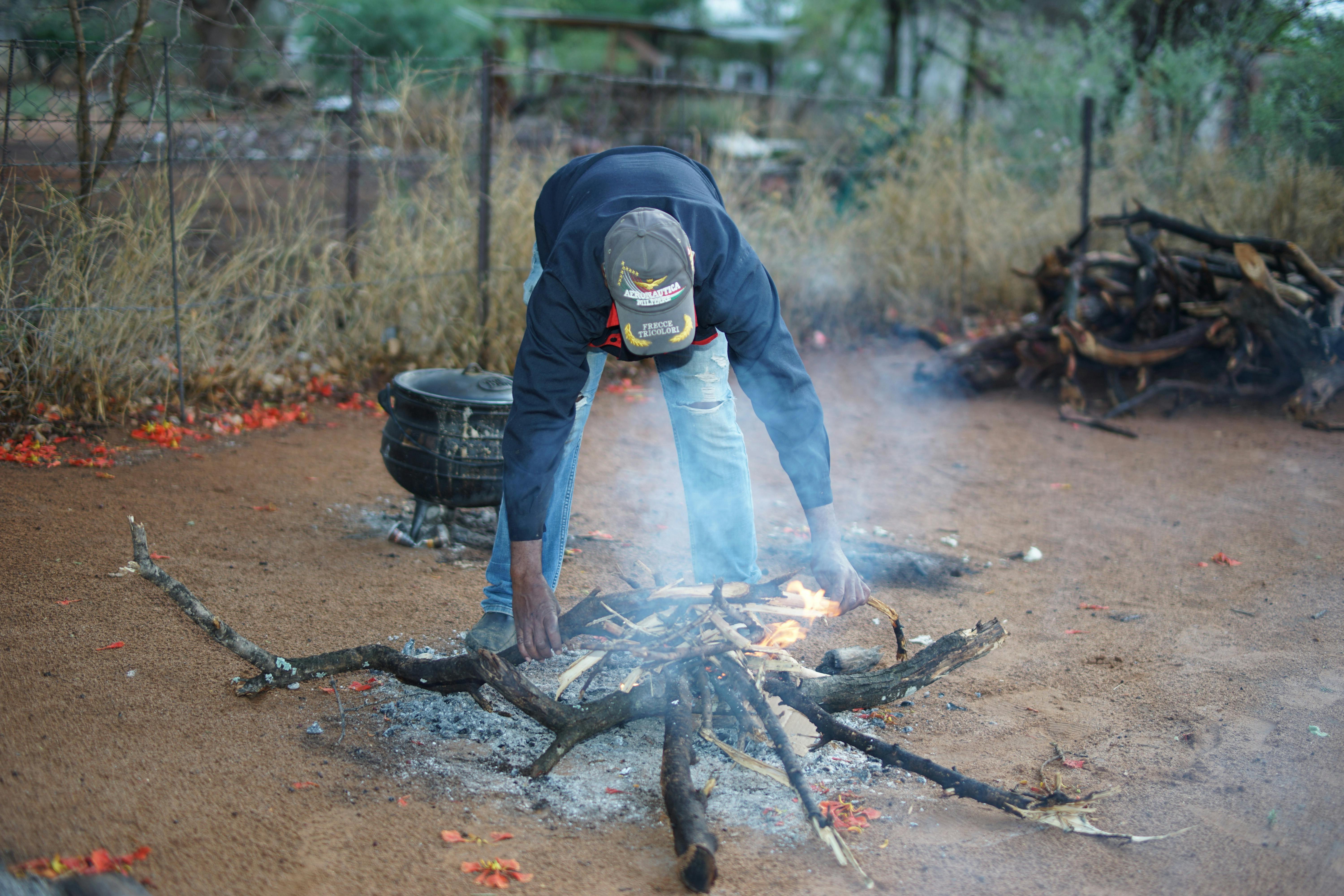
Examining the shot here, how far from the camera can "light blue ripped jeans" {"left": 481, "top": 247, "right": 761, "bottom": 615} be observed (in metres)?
2.96

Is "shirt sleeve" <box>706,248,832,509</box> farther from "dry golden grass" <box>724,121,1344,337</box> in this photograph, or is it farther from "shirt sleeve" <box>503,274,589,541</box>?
"dry golden grass" <box>724,121,1344,337</box>

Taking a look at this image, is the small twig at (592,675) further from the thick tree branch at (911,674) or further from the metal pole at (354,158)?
the metal pole at (354,158)

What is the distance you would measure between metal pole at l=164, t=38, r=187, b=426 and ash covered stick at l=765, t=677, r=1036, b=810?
408 centimetres

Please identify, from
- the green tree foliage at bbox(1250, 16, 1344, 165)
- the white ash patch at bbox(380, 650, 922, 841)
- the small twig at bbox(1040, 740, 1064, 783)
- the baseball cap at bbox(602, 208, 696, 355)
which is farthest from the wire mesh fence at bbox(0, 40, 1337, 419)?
the small twig at bbox(1040, 740, 1064, 783)

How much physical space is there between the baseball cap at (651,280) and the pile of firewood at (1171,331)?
5.26 metres

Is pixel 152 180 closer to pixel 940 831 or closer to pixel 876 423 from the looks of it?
pixel 876 423

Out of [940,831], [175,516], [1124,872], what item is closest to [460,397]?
[175,516]

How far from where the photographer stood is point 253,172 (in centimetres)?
704

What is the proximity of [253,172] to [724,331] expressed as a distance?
580cm

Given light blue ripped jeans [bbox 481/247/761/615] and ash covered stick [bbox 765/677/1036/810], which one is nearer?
ash covered stick [bbox 765/677/1036/810]

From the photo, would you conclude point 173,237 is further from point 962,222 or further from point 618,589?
point 962,222

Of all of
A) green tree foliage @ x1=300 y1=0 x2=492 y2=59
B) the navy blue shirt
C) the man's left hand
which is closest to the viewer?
the navy blue shirt

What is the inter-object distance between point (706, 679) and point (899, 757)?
587mm

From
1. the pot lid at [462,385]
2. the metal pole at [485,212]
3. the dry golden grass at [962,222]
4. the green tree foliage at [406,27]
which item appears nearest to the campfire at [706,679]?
the pot lid at [462,385]
